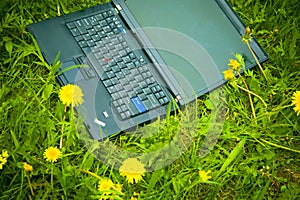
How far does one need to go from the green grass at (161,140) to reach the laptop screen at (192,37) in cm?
10

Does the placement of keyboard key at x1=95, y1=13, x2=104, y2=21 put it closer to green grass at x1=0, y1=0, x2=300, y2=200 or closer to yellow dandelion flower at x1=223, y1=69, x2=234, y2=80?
green grass at x1=0, y1=0, x2=300, y2=200

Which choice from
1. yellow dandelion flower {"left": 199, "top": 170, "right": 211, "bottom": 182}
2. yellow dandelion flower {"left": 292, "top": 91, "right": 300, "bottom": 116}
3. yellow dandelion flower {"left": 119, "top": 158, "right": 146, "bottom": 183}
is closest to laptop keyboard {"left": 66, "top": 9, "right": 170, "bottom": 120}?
yellow dandelion flower {"left": 119, "top": 158, "right": 146, "bottom": 183}

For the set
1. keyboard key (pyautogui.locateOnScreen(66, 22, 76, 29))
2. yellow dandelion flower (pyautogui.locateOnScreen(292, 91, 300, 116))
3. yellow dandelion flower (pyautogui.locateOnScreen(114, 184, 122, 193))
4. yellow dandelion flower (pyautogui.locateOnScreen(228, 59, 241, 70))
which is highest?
keyboard key (pyautogui.locateOnScreen(66, 22, 76, 29))

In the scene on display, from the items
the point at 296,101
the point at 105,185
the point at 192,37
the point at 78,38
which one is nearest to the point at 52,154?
the point at 105,185

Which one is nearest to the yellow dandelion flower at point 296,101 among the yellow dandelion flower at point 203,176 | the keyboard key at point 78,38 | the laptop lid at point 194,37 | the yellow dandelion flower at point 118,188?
the laptop lid at point 194,37

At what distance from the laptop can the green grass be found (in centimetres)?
6

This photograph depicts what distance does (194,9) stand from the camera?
6.00ft

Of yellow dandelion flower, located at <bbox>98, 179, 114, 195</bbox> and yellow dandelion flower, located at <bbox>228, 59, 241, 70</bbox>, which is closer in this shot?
yellow dandelion flower, located at <bbox>98, 179, 114, 195</bbox>

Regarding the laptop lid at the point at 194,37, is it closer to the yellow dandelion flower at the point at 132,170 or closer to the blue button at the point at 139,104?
the blue button at the point at 139,104

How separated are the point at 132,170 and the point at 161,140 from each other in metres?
0.16

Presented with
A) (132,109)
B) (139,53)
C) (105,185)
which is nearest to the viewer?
(105,185)

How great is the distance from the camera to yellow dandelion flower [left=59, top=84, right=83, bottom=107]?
1.60 metres

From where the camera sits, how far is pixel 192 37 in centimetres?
177

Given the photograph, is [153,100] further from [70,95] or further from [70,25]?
[70,25]
